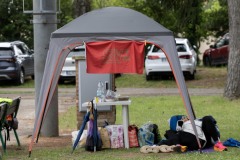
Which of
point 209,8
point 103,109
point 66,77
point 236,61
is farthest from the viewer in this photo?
point 209,8

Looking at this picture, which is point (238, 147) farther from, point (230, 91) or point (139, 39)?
point (230, 91)

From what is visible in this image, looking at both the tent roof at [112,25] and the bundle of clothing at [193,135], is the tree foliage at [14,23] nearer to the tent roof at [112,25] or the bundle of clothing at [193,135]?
the tent roof at [112,25]

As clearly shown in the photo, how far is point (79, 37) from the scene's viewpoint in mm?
10836

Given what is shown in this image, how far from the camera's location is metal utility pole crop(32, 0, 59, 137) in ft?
42.7

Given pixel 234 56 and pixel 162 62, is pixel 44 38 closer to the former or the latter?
pixel 234 56

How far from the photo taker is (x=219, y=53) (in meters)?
30.9

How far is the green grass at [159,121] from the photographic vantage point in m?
10.3

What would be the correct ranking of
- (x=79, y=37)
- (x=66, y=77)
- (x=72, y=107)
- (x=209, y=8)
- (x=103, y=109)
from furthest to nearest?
1. (x=209, y=8)
2. (x=66, y=77)
3. (x=72, y=107)
4. (x=103, y=109)
5. (x=79, y=37)

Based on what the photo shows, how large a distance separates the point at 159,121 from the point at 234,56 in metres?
3.74

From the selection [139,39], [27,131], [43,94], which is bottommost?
[27,131]

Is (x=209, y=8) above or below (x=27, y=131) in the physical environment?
above

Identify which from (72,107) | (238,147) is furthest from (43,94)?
(72,107)

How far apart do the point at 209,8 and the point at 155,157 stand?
100ft

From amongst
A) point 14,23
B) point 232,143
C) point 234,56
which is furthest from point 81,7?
point 14,23
